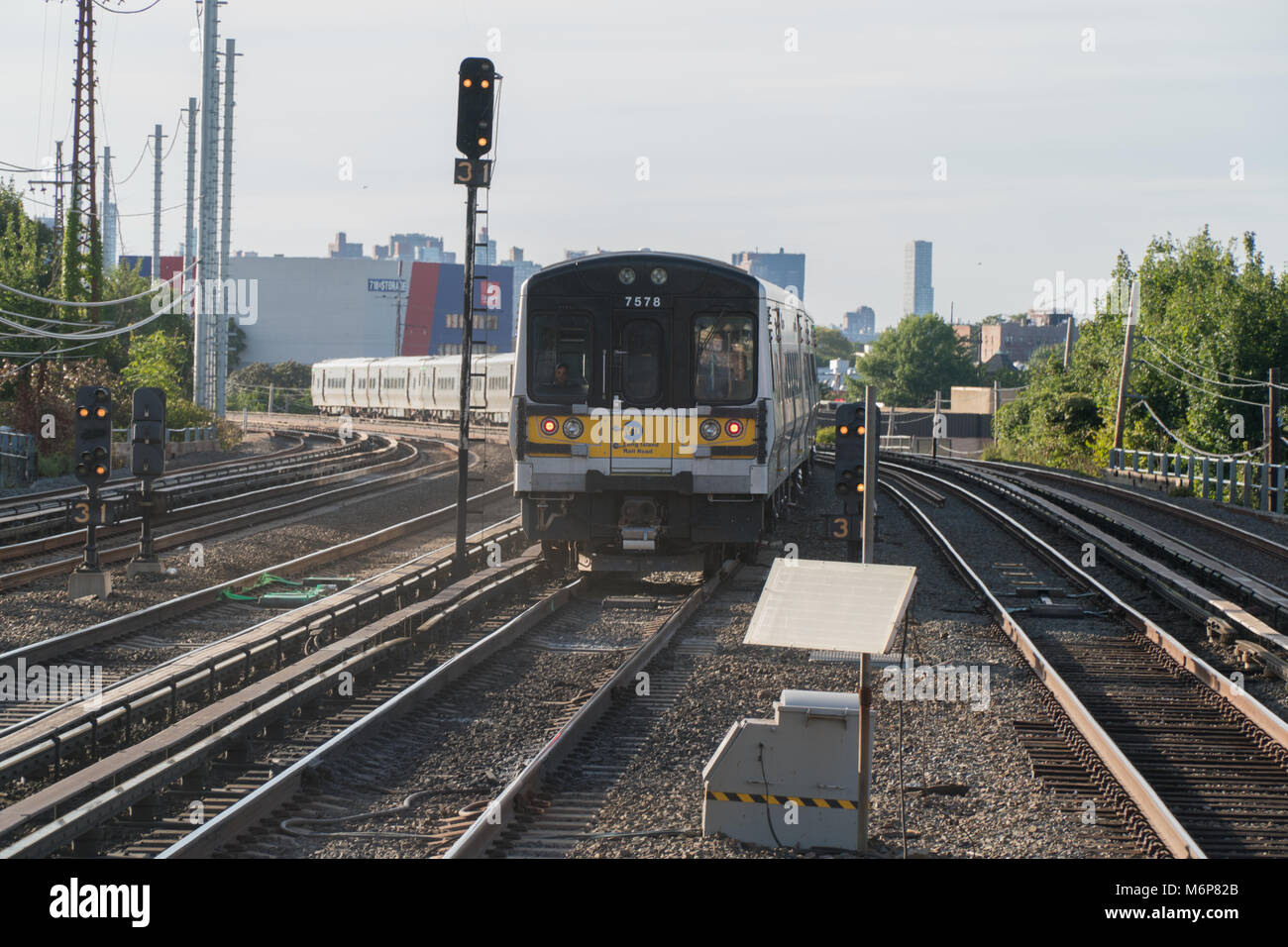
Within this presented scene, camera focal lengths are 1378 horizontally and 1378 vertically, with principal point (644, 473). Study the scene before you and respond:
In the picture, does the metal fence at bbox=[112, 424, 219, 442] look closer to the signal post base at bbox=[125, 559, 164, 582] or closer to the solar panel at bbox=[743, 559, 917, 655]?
the signal post base at bbox=[125, 559, 164, 582]

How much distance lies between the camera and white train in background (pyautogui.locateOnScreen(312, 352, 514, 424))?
Answer: 48375 millimetres

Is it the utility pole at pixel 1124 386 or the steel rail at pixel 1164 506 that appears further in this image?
the utility pole at pixel 1124 386

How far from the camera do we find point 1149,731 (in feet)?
29.7

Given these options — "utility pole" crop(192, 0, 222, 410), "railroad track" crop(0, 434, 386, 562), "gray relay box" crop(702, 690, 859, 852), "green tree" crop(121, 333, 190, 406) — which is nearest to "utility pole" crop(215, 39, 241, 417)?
"utility pole" crop(192, 0, 222, 410)

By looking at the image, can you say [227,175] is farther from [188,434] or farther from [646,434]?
[646,434]

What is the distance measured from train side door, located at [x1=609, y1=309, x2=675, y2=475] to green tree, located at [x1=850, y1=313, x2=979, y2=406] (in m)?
106

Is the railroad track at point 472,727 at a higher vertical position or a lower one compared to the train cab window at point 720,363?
lower

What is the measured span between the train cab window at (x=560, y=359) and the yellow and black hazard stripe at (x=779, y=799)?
789 cm

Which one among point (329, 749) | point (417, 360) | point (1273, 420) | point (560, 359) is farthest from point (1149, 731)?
point (417, 360)

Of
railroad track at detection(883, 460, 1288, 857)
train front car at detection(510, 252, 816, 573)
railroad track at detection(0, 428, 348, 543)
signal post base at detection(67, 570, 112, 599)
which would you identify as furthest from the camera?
railroad track at detection(0, 428, 348, 543)

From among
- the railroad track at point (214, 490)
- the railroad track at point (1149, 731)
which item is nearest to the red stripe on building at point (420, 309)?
the railroad track at point (214, 490)

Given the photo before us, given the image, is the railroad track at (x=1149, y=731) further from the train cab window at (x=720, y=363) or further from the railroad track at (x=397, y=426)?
the railroad track at (x=397, y=426)

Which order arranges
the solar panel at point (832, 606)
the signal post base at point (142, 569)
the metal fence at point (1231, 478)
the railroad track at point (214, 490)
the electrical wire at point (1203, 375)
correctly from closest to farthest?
the solar panel at point (832, 606), the signal post base at point (142, 569), the railroad track at point (214, 490), the metal fence at point (1231, 478), the electrical wire at point (1203, 375)

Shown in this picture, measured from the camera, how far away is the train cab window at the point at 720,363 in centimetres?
1400
